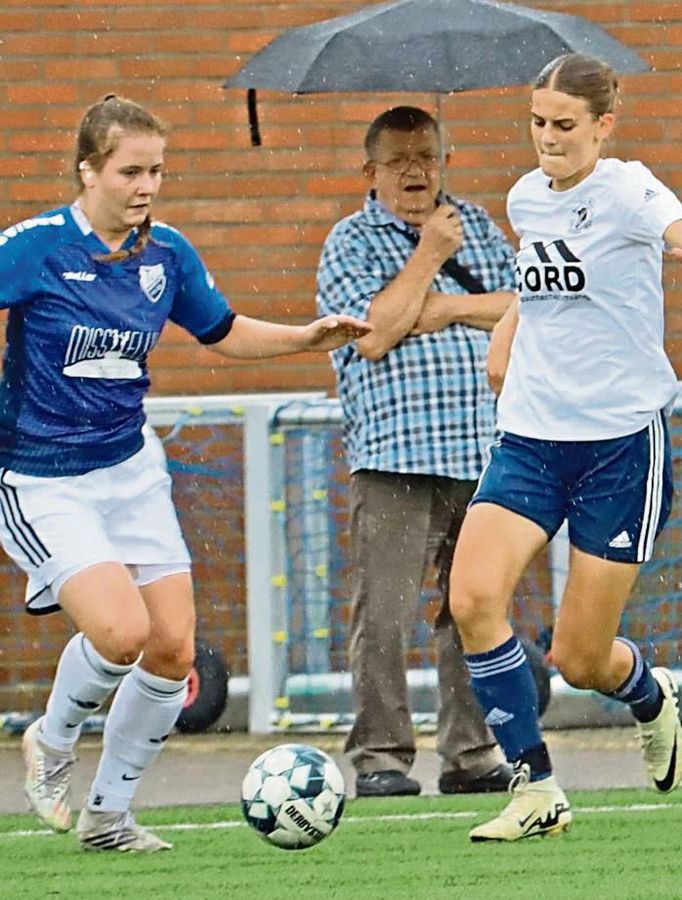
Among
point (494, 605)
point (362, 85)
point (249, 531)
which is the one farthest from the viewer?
point (249, 531)

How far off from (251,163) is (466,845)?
388cm

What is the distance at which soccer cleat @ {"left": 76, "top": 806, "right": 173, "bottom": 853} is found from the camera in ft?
20.6

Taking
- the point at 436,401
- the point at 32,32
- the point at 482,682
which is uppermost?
the point at 32,32

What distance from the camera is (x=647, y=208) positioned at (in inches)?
235

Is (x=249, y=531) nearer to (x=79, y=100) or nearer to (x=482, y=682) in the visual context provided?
(x=79, y=100)

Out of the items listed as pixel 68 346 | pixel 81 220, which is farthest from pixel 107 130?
pixel 68 346

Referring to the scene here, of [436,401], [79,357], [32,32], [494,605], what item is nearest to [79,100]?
[32,32]

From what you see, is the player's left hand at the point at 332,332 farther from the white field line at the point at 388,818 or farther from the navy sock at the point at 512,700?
the white field line at the point at 388,818

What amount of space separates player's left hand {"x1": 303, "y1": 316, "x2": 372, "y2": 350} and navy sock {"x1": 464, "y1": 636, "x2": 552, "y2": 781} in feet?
3.25

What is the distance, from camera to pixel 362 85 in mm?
7219

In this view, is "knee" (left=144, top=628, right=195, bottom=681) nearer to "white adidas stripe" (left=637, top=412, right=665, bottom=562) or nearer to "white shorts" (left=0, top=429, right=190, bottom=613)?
"white shorts" (left=0, top=429, right=190, bottom=613)

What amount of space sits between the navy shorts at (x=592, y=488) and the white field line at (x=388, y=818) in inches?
44.7

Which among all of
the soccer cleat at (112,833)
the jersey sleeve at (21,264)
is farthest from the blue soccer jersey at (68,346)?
the soccer cleat at (112,833)

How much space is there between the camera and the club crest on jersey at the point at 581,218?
6.07 meters
